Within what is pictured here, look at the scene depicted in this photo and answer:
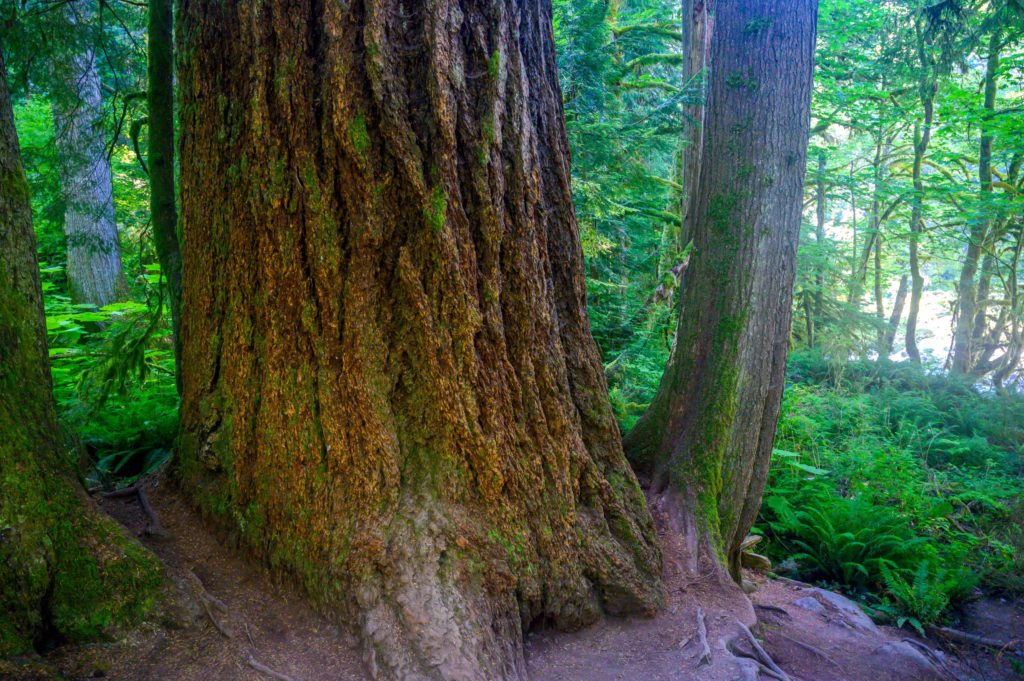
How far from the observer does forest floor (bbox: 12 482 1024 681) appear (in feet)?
8.00

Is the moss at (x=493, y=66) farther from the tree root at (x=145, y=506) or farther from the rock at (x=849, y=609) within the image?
the rock at (x=849, y=609)

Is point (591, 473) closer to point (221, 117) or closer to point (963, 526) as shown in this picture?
point (221, 117)

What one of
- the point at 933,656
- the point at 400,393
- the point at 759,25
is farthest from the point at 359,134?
the point at 933,656

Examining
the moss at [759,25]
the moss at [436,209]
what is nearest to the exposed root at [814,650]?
the moss at [436,209]

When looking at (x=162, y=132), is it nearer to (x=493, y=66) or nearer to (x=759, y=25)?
(x=493, y=66)

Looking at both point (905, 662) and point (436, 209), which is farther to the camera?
point (905, 662)

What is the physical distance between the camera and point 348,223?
277 cm

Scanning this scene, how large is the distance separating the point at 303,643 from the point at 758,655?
98.8 inches

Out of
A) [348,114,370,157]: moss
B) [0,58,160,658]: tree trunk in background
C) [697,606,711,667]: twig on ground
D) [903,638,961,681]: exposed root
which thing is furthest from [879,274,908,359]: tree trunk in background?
[0,58,160,658]: tree trunk in background

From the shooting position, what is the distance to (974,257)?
13.6m

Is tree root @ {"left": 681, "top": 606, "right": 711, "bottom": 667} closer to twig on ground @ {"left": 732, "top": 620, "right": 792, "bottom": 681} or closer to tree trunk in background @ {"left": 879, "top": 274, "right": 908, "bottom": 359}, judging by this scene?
twig on ground @ {"left": 732, "top": 620, "right": 792, "bottom": 681}

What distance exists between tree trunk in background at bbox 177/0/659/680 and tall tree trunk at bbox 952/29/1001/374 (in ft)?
42.4

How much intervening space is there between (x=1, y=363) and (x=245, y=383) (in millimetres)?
948

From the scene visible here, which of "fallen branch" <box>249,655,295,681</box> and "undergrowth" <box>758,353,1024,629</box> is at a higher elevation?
"fallen branch" <box>249,655,295,681</box>
